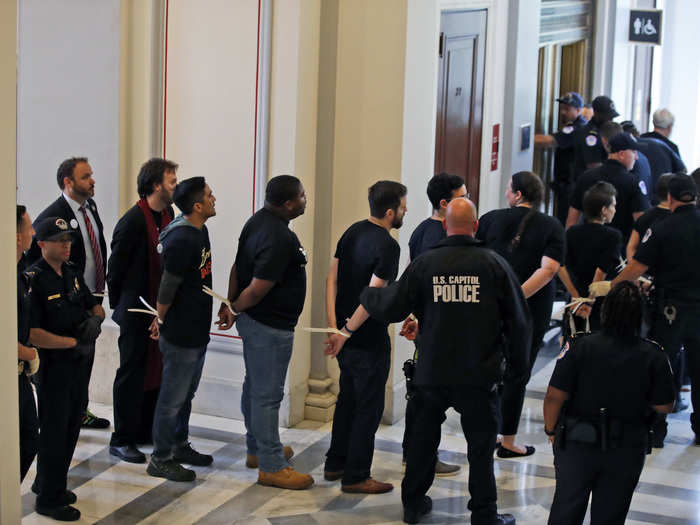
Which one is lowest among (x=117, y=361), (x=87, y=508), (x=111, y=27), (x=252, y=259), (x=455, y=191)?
(x=87, y=508)

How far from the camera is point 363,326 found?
201 inches

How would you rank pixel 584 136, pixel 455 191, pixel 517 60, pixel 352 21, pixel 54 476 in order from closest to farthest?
pixel 54 476
pixel 455 191
pixel 352 21
pixel 517 60
pixel 584 136

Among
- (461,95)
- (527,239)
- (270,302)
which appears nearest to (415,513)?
(270,302)

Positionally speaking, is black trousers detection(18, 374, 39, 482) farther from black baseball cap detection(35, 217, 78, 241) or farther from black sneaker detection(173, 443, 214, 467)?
black sneaker detection(173, 443, 214, 467)

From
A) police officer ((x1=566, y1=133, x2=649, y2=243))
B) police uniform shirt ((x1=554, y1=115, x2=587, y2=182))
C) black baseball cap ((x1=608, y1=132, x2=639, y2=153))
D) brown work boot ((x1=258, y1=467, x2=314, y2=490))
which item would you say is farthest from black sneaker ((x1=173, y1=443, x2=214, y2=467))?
police uniform shirt ((x1=554, y1=115, x2=587, y2=182))

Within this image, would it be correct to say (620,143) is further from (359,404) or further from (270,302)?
(270,302)

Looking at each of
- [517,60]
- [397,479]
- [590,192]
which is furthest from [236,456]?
[517,60]

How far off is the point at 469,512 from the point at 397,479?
1.68ft

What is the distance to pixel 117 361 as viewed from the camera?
6449 mm

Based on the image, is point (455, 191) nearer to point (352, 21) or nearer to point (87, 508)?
point (352, 21)

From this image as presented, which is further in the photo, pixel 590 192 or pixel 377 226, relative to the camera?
pixel 590 192

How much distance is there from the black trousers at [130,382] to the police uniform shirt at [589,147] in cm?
488

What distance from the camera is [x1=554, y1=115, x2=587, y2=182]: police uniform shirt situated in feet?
31.4

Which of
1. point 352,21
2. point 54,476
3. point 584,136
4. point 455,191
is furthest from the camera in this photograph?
point 584,136
